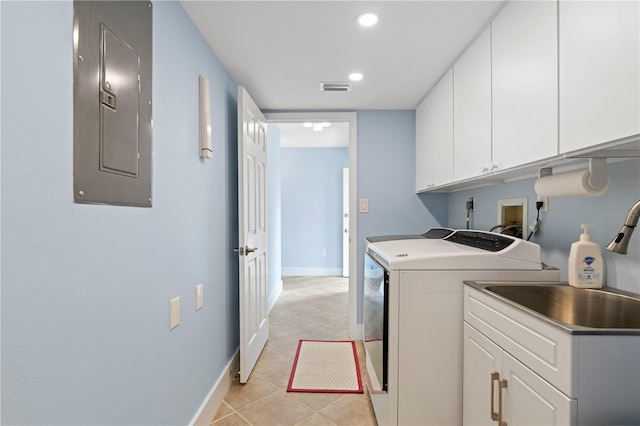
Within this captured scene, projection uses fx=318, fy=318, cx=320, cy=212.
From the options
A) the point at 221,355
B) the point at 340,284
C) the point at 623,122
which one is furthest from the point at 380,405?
the point at 340,284

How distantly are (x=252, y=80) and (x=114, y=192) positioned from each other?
1646 mm

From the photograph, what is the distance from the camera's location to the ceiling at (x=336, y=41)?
4.89 feet

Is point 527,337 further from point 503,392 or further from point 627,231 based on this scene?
point 627,231

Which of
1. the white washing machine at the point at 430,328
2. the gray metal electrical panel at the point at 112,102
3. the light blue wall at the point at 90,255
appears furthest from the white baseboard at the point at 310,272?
the gray metal electrical panel at the point at 112,102

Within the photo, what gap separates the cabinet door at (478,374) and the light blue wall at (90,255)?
131 cm

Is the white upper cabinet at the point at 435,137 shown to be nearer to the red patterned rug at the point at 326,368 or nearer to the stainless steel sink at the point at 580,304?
the stainless steel sink at the point at 580,304

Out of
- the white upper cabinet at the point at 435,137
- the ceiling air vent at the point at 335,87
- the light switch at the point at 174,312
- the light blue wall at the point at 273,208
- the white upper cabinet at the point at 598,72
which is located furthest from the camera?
the light blue wall at the point at 273,208

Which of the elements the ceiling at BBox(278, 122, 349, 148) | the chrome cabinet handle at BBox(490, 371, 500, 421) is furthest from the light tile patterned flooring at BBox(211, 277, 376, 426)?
the ceiling at BBox(278, 122, 349, 148)

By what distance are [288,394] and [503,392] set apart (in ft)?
4.69

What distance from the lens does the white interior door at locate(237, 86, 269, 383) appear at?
7.11 ft

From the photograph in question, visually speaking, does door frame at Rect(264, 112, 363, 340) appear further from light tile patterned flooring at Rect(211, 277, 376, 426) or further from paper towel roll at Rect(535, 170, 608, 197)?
A: paper towel roll at Rect(535, 170, 608, 197)

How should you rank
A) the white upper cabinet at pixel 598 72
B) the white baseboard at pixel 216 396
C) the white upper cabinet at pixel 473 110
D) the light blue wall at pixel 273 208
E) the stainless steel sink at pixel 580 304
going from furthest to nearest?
1. the light blue wall at pixel 273 208
2. the white baseboard at pixel 216 396
3. the white upper cabinet at pixel 473 110
4. the stainless steel sink at pixel 580 304
5. the white upper cabinet at pixel 598 72

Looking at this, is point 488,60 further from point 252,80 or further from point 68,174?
point 68,174

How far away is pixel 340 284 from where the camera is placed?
5.15 metres
